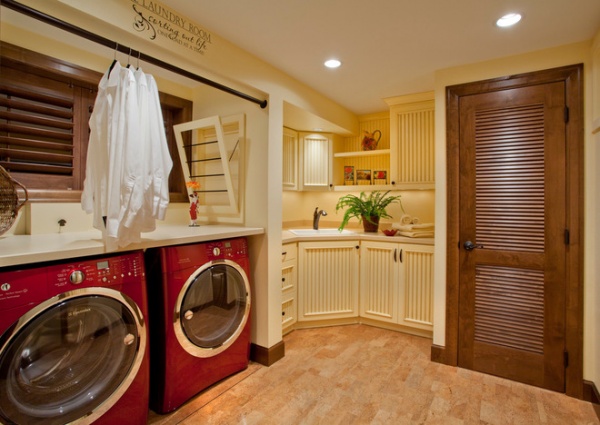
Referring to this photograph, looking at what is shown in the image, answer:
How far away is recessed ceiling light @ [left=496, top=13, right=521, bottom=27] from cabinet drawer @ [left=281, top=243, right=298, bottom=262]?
224cm

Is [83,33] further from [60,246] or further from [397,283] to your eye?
[397,283]

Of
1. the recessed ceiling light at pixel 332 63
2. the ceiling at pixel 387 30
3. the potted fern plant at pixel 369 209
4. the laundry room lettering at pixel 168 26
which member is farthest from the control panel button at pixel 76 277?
the potted fern plant at pixel 369 209

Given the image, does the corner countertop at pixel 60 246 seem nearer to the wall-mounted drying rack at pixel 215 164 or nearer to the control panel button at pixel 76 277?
the control panel button at pixel 76 277

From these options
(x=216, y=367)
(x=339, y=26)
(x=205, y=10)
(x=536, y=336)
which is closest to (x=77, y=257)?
(x=216, y=367)

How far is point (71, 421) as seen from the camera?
1425 mm

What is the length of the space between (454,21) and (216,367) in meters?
2.65

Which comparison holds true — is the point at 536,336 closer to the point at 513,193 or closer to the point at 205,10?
the point at 513,193

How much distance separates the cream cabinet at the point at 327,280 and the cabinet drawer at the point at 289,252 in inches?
1.9

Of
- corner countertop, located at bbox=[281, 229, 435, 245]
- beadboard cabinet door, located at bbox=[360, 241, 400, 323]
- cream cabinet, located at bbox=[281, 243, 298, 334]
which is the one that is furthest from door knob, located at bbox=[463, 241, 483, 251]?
cream cabinet, located at bbox=[281, 243, 298, 334]

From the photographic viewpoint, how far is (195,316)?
2031mm

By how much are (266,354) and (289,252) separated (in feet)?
3.03

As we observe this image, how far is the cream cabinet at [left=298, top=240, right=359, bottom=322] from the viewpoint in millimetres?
3191

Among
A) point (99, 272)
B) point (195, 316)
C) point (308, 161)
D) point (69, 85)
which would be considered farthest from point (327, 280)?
point (69, 85)

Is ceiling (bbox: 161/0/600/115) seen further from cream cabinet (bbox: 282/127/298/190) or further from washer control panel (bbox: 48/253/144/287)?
washer control panel (bbox: 48/253/144/287)
